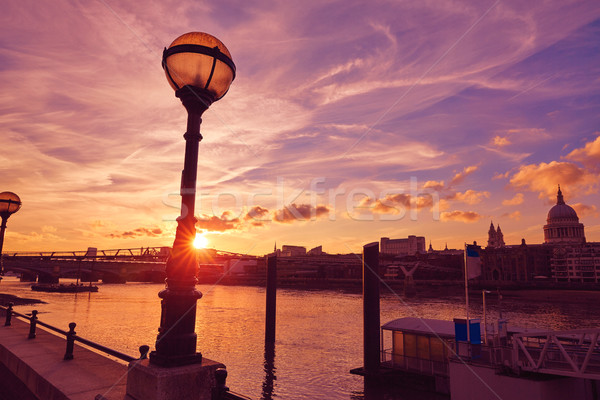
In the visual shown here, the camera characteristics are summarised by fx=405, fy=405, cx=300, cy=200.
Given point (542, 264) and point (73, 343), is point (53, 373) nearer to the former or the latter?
point (73, 343)

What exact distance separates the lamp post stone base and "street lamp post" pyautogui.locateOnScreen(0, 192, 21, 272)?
13138 millimetres

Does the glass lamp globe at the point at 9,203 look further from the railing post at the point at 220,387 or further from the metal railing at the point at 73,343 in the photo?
the railing post at the point at 220,387

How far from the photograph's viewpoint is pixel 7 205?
15.3m

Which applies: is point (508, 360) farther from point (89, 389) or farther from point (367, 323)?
point (89, 389)

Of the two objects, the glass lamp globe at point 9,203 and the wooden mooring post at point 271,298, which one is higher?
the glass lamp globe at point 9,203

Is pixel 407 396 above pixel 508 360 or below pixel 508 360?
below

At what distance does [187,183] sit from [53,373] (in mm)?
5503

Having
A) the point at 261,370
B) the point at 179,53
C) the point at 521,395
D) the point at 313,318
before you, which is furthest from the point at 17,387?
the point at 313,318

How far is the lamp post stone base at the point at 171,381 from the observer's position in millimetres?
5016

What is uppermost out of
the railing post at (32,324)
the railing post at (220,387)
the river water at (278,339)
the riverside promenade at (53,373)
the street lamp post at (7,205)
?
the street lamp post at (7,205)

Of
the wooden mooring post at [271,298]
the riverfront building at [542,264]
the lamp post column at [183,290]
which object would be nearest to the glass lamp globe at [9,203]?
the lamp post column at [183,290]

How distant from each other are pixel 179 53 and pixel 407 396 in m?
23.3

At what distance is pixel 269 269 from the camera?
3969 centimetres

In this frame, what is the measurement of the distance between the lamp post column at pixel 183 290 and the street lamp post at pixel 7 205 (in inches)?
521
